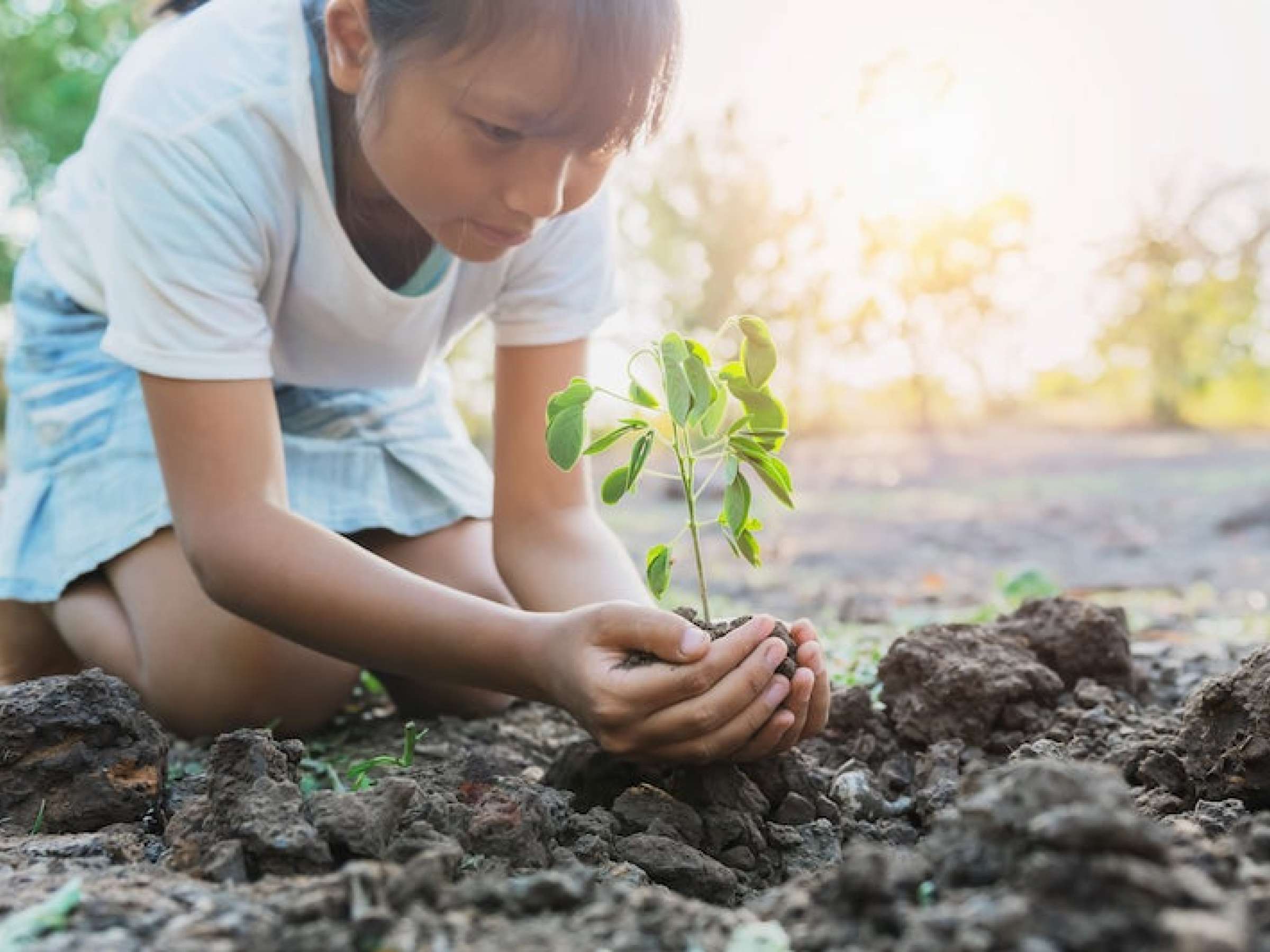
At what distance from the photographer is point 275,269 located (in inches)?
95.1

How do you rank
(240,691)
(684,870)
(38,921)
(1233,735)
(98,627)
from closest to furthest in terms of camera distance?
1. (38,921)
2. (684,870)
3. (1233,735)
4. (240,691)
5. (98,627)

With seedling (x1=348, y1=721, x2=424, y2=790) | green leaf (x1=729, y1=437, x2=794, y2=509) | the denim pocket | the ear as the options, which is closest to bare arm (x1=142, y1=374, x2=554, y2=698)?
seedling (x1=348, y1=721, x2=424, y2=790)

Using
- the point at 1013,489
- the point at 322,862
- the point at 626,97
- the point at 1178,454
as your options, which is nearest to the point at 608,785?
the point at 322,862

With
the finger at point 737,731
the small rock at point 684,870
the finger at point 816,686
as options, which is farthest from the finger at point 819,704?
the small rock at point 684,870

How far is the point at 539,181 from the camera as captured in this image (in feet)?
6.18

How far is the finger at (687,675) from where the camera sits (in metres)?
1.70

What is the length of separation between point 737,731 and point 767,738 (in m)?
0.08

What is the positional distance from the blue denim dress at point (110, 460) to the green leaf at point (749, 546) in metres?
1.23

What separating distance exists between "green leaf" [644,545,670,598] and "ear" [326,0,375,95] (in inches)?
35.7

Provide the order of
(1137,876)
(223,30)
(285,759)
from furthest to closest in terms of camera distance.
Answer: (223,30) < (285,759) < (1137,876)

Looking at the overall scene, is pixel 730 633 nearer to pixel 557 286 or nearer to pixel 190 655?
pixel 557 286

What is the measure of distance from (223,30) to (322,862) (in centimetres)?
165

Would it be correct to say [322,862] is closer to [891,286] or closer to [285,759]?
[285,759]

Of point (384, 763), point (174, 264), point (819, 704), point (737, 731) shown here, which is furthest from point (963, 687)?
point (174, 264)
